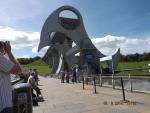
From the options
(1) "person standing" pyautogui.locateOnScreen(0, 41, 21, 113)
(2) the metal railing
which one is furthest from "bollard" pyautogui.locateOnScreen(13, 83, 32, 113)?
(2) the metal railing

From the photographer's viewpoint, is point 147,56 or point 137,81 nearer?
point 137,81

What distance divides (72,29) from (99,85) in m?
55.1

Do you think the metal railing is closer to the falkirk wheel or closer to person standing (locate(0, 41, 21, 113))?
person standing (locate(0, 41, 21, 113))

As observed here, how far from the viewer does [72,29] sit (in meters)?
77.8

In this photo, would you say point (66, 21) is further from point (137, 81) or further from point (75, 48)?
point (137, 81)

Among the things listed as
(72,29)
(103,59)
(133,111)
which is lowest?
(133,111)

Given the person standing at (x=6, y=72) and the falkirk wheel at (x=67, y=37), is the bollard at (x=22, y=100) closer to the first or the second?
the person standing at (x=6, y=72)

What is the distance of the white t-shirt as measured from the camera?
4.56 meters

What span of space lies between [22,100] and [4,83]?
1.86 metres

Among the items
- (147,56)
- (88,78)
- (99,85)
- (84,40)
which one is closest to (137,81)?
(99,85)

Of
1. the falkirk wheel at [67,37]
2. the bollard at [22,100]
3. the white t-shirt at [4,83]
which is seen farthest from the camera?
the falkirk wheel at [67,37]

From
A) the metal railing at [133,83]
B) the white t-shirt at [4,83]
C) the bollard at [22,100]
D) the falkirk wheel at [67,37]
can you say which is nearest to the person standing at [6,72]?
the white t-shirt at [4,83]

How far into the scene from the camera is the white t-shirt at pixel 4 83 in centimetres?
456

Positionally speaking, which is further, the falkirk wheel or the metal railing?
the falkirk wheel
